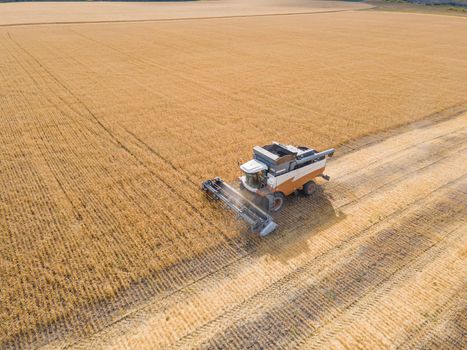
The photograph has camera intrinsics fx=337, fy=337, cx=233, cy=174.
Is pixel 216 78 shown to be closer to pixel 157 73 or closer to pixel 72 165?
pixel 157 73

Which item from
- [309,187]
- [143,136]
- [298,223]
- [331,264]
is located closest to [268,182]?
[298,223]

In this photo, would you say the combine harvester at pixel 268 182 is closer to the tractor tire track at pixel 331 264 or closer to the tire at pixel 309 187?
the tire at pixel 309 187

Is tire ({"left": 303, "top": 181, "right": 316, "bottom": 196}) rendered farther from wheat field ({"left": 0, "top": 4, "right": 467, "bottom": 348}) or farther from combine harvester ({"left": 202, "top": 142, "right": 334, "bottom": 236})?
wheat field ({"left": 0, "top": 4, "right": 467, "bottom": 348})

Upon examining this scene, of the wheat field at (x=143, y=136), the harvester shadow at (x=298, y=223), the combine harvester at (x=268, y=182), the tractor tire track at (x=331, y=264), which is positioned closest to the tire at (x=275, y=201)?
the combine harvester at (x=268, y=182)

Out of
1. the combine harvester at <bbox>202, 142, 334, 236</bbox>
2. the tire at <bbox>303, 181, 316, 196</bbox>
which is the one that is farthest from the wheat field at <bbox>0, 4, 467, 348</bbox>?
the tire at <bbox>303, 181, 316, 196</bbox>

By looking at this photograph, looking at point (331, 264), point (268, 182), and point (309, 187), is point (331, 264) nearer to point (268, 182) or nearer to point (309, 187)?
point (268, 182)

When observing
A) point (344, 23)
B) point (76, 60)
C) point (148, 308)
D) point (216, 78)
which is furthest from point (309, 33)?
point (148, 308)
